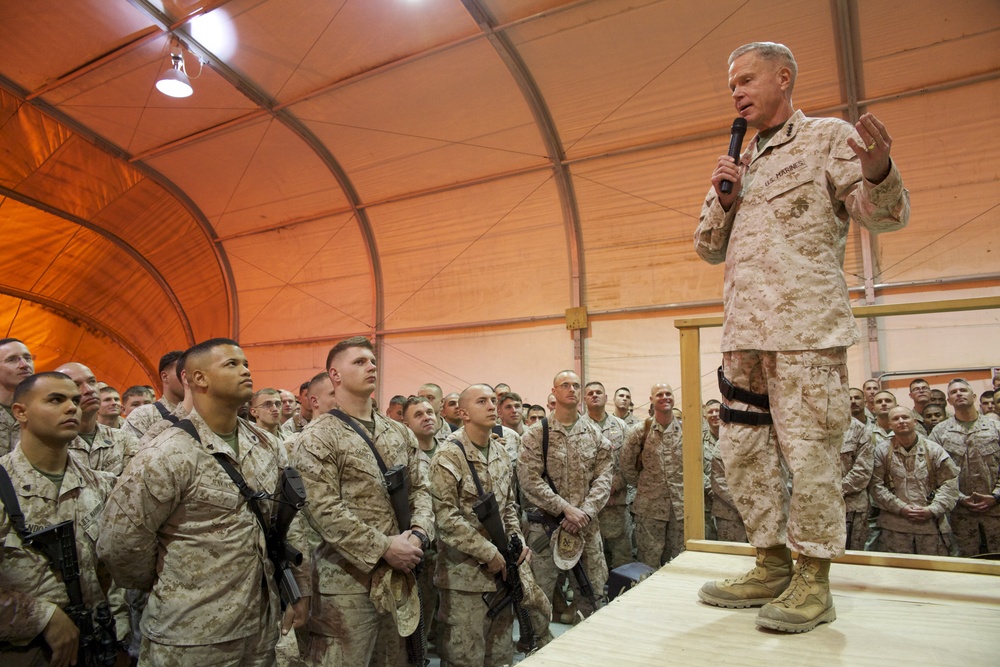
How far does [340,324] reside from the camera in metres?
12.3

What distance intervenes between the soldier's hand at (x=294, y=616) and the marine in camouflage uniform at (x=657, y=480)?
359 cm

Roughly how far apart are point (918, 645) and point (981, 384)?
25.3ft

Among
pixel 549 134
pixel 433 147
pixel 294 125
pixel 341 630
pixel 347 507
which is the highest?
pixel 294 125

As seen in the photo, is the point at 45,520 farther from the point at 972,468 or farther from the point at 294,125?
the point at 294,125

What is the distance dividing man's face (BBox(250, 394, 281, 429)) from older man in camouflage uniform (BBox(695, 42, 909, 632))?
3832mm

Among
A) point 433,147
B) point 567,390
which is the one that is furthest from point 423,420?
point 433,147

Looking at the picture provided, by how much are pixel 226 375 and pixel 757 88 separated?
2319 mm

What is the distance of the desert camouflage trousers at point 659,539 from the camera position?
559 centimetres

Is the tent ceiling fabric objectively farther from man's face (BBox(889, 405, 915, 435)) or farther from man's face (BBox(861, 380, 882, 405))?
man's face (BBox(889, 405, 915, 435))

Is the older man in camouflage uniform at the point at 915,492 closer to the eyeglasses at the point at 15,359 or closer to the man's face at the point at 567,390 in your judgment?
the man's face at the point at 567,390

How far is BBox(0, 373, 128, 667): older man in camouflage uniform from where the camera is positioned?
238 centimetres

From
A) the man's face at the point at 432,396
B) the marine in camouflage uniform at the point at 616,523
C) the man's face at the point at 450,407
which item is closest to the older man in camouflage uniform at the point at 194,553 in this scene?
the marine in camouflage uniform at the point at 616,523

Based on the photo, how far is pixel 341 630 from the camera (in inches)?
117

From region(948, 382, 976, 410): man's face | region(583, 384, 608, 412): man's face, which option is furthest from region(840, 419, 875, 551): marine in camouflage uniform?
region(583, 384, 608, 412): man's face
